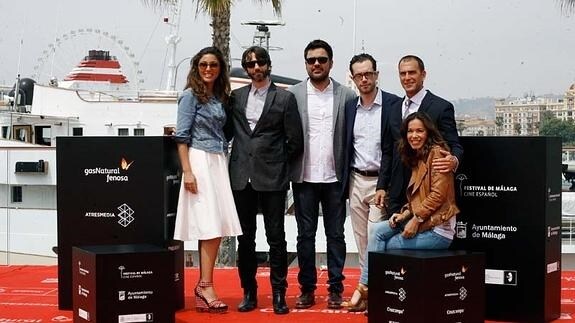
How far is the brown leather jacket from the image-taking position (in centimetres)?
571

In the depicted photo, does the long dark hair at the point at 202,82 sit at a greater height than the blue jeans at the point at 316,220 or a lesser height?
greater

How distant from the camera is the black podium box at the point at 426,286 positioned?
215 inches

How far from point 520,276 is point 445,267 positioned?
100 centimetres

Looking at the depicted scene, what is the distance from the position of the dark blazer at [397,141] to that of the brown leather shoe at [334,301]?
909 millimetres

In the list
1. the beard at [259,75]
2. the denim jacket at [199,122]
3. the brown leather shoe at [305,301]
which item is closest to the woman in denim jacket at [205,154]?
the denim jacket at [199,122]

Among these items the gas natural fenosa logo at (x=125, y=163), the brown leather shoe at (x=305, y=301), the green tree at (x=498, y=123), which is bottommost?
the brown leather shoe at (x=305, y=301)

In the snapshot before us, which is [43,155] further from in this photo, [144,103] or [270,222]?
[270,222]

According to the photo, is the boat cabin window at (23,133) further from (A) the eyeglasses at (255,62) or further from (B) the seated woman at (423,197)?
(B) the seated woman at (423,197)

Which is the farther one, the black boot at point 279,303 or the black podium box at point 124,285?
the black boot at point 279,303

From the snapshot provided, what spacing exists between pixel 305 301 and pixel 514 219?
1.61 m

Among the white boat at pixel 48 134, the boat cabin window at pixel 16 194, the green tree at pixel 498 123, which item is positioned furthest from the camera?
the green tree at pixel 498 123

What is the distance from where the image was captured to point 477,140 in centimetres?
632

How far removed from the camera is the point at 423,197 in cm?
580

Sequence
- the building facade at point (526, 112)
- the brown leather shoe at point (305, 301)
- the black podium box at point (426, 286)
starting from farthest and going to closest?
1. the building facade at point (526, 112)
2. the brown leather shoe at point (305, 301)
3. the black podium box at point (426, 286)
